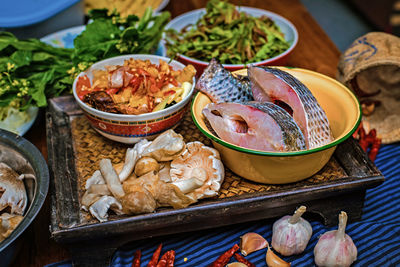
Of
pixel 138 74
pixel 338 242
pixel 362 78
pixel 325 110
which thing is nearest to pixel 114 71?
pixel 138 74

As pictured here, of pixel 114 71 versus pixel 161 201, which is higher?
pixel 114 71

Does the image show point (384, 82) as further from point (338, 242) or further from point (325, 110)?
point (338, 242)

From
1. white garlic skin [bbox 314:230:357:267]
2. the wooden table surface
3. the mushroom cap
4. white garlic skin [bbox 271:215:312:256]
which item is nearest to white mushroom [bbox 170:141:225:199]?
the mushroom cap

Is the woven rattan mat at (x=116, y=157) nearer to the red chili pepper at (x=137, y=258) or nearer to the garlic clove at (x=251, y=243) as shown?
the garlic clove at (x=251, y=243)

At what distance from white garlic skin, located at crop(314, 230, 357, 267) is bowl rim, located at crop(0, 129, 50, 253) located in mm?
728

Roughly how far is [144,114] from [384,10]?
3031 mm

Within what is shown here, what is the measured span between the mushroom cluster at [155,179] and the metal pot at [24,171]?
118 millimetres

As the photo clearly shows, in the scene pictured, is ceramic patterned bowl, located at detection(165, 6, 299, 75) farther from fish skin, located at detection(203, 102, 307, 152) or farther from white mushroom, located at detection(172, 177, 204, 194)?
white mushroom, located at detection(172, 177, 204, 194)

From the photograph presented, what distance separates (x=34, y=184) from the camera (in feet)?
3.75

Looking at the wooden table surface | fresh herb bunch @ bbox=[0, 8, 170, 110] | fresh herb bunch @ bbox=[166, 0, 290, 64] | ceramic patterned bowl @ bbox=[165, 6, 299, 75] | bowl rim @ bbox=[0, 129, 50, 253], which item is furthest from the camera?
fresh herb bunch @ bbox=[166, 0, 290, 64]

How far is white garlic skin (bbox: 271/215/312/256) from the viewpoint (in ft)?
3.53

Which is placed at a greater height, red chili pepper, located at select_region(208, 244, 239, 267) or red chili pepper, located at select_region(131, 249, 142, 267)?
red chili pepper, located at select_region(208, 244, 239, 267)

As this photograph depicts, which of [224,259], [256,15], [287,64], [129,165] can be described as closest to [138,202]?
[129,165]

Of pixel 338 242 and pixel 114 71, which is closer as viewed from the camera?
Answer: pixel 338 242
